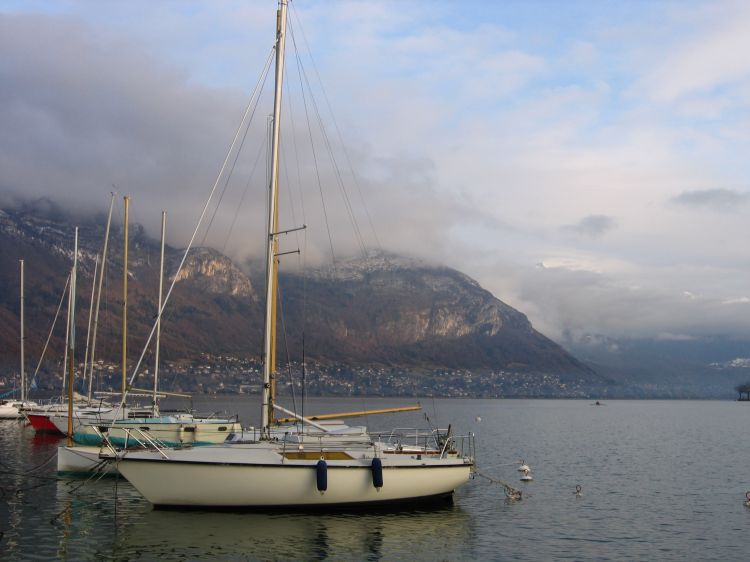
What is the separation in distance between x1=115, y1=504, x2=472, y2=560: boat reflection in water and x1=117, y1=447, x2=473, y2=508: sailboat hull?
679 millimetres

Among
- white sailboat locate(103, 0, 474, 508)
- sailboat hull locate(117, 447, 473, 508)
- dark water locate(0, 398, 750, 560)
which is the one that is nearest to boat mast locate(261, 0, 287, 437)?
white sailboat locate(103, 0, 474, 508)

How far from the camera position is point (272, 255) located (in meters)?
39.3

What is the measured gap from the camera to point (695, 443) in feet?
310

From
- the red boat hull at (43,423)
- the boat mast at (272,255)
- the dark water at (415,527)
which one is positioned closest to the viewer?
the dark water at (415,527)

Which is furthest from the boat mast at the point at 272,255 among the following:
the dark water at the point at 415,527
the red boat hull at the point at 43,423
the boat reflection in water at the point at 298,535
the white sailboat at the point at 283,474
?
the red boat hull at the point at 43,423

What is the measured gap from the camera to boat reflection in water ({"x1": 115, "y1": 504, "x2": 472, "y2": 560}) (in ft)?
96.0

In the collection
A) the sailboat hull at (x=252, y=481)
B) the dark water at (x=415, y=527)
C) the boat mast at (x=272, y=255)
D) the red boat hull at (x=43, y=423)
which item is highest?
the boat mast at (x=272, y=255)

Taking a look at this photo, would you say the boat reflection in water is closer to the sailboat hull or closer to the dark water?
the dark water

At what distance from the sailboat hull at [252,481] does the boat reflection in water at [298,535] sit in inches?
26.7

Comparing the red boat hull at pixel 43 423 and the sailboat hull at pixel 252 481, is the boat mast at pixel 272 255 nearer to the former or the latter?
the sailboat hull at pixel 252 481

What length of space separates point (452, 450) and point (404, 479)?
4.34 meters

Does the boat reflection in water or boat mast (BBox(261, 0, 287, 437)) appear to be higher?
boat mast (BBox(261, 0, 287, 437))

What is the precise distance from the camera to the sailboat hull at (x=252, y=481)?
109 feet

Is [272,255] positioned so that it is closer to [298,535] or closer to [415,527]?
[298,535]
